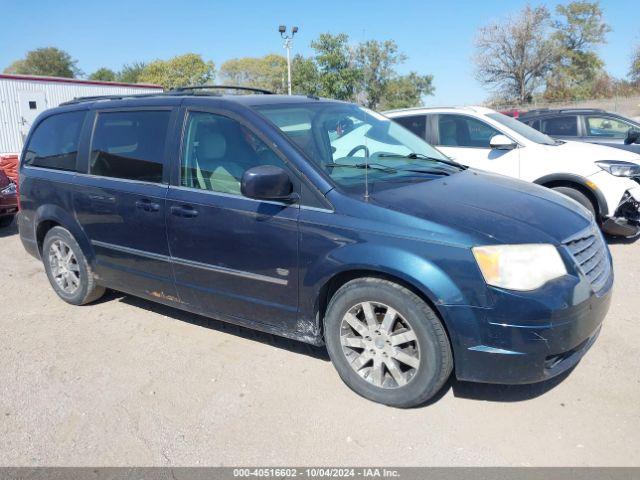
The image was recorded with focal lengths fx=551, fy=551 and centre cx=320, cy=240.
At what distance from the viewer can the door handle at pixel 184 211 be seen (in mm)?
3873

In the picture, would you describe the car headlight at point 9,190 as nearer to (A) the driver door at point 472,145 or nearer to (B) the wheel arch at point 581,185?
(A) the driver door at point 472,145

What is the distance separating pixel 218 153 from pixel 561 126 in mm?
7394

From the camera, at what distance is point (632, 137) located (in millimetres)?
8539

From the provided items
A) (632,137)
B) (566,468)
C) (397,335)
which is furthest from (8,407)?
(632,137)

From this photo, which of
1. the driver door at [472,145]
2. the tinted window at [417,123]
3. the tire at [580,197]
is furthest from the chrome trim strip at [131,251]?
the tire at [580,197]

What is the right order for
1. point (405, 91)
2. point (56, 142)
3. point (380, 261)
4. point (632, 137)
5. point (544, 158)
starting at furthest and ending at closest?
point (405, 91) → point (632, 137) → point (544, 158) → point (56, 142) → point (380, 261)

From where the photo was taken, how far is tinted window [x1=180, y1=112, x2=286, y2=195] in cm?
373

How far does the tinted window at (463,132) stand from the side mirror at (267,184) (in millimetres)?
4668

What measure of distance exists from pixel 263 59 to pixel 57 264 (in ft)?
342

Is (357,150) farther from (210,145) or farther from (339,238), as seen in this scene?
(210,145)

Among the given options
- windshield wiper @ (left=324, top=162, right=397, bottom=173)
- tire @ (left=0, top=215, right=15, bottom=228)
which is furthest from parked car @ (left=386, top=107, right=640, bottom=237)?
tire @ (left=0, top=215, right=15, bottom=228)

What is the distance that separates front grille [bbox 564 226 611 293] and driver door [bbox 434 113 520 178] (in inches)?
142

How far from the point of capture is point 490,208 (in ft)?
10.9

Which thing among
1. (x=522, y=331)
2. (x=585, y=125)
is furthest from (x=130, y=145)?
(x=585, y=125)
